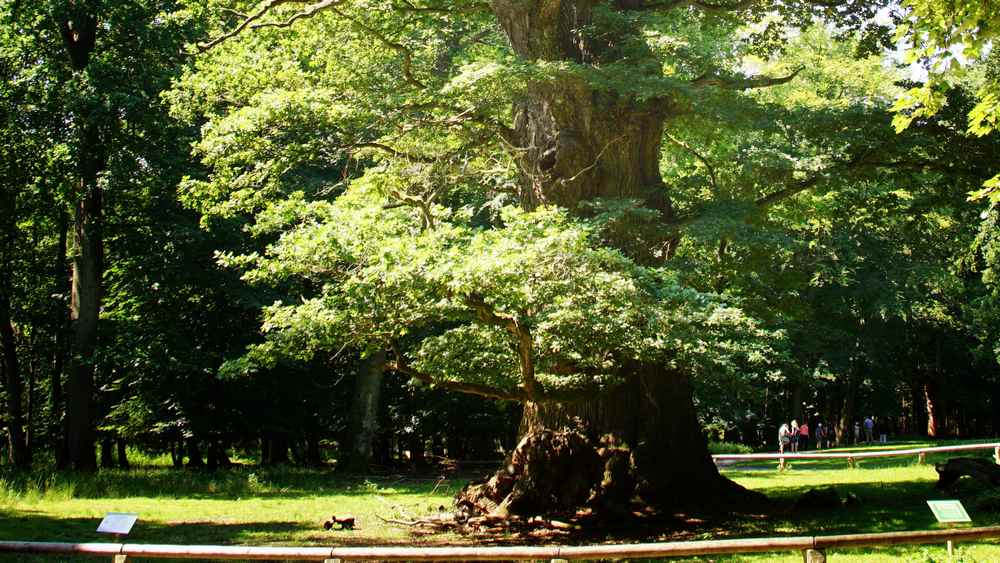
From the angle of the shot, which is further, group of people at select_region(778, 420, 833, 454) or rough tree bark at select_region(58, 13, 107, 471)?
group of people at select_region(778, 420, 833, 454)

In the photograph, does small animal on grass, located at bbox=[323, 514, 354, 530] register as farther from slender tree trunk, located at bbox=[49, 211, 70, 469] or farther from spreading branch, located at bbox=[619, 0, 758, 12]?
slender tree trunk, located at bbox=[49, 211, 70, 469]

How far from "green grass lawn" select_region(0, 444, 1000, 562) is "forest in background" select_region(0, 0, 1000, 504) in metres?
2.07

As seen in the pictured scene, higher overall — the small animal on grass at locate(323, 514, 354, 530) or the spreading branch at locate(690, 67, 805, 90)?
the spreading branch at locate(690, 67, 805, 90)

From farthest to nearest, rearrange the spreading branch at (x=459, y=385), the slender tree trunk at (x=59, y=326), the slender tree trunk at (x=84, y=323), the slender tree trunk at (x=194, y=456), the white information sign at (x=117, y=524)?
1. the slender tree trunk at (x=194, y=456)
2. the slender tree trunk at (x=59, y=326)
3. the slender tree trunk at (x=84, y=323)
4. the spreading branch at (x=459, y=385)
5. the white information sign at (x=117, y=524)

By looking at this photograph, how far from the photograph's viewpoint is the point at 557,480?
13891 millimetres

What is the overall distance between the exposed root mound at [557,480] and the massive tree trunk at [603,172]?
1.06 feet

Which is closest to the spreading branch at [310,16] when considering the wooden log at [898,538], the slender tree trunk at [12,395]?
the wooden log at [898,538]

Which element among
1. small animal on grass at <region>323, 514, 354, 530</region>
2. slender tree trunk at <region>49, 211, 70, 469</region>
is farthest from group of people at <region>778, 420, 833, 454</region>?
slender tree trunk at <region>49, 211, 70, 469</region>

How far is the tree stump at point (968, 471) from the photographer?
585 inches

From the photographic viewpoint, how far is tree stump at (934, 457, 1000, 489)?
14.9 meters

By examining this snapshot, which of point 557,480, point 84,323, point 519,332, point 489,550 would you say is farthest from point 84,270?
point 489,550

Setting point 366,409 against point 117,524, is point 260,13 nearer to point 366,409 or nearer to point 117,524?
point 117,524

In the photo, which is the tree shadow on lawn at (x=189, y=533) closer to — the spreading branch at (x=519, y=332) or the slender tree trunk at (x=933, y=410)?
the spreading branch at (x=519, y=332)

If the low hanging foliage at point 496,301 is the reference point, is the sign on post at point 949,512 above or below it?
below
